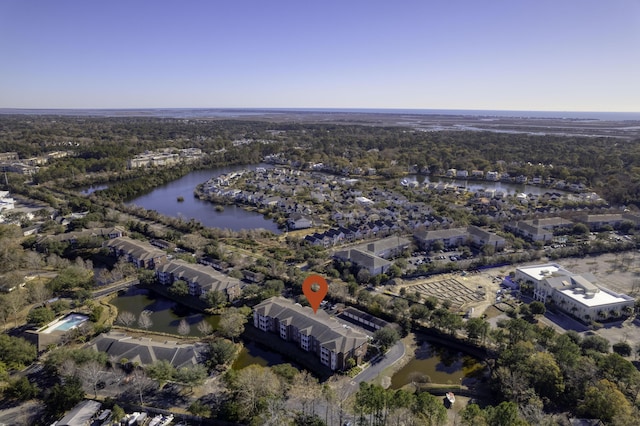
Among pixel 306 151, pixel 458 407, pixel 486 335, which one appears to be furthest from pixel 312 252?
pixel 306 151

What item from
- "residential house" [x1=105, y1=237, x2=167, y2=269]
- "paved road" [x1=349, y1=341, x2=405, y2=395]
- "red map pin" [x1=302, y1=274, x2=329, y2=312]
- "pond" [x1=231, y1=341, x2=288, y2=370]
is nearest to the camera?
"paved road" [x1=349, y1=341, x2=405, y2=395]

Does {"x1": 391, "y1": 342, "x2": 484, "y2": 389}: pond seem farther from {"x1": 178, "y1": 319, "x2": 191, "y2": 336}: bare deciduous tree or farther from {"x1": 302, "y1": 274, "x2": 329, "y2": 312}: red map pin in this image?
{"x1": 178, "y1": 319, "x2": 191, "y2": 336}: bare deciduous tree

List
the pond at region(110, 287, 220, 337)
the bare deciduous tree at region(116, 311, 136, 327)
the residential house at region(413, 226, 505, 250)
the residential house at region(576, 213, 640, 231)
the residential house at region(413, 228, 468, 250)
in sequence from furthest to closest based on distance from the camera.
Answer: the residential house at region(576, 213, 640, 231), the residential house at region(413, 228, 468, 250), the residential house at region(413, 226, 505, 250), the pond at region(110, 287, 220, 337), the bare deciduous tree at region(116, 311, 136, 327)

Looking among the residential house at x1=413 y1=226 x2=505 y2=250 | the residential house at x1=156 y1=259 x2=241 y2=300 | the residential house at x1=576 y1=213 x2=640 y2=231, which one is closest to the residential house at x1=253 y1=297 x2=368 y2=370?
the residential house at x1=156 y1=259 x2=241 y2=300

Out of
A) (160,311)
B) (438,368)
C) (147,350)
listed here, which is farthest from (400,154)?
(147,350)

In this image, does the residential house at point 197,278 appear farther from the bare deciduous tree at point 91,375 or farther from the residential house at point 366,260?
the residential house at point 366,260
